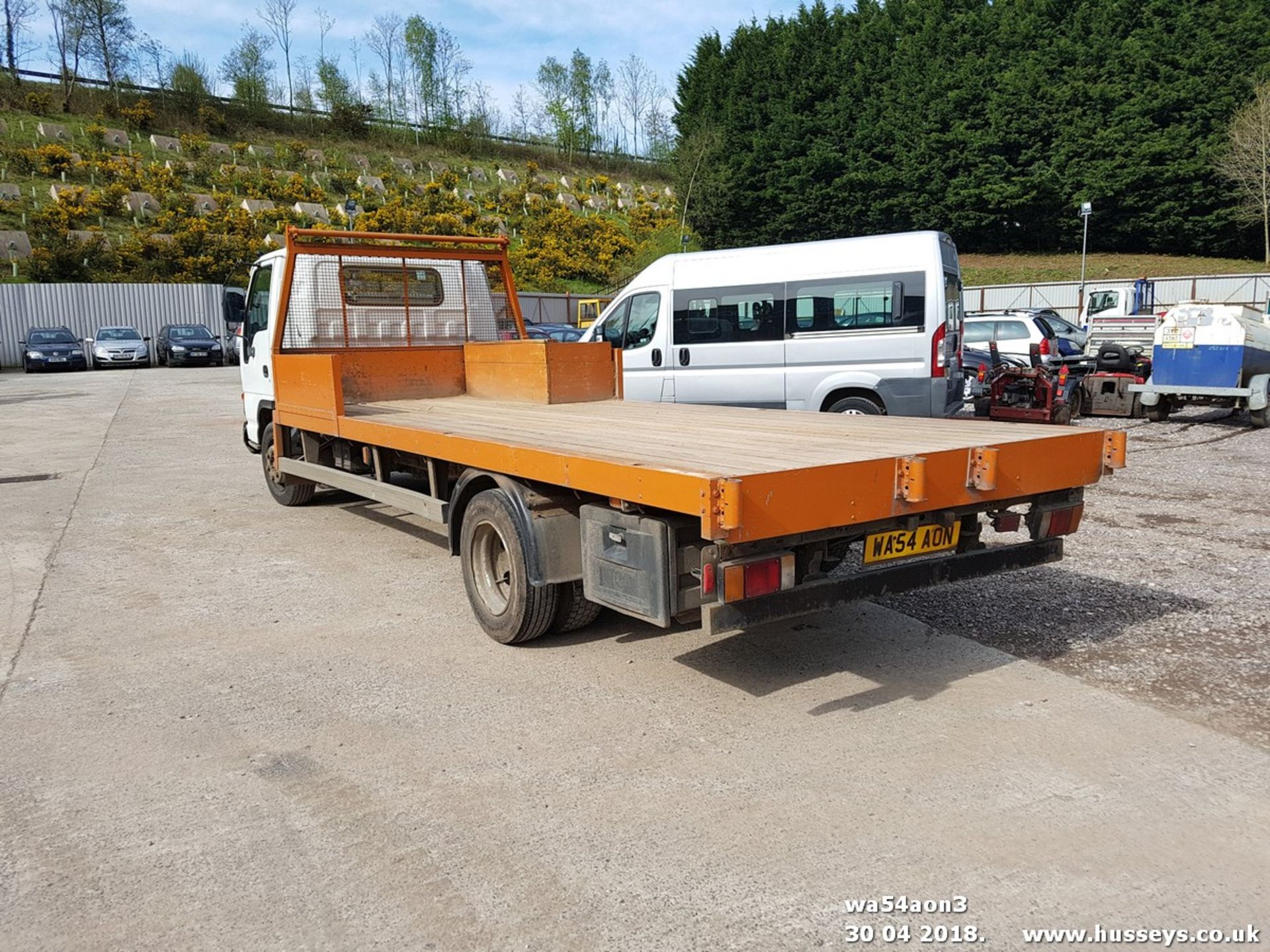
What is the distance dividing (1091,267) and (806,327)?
4054 centimetres

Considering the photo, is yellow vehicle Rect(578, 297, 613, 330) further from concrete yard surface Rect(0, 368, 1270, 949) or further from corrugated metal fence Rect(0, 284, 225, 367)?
concrete yard surface Rect(0, 368, 1270, 949)

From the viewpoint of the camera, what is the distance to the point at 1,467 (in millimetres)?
11477

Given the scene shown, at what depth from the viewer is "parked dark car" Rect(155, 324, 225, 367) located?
104 ft

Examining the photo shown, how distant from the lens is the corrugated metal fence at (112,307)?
112 ft

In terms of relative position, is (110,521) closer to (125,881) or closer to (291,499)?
(291,499)

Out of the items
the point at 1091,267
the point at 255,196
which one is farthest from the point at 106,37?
the point at 1091,267

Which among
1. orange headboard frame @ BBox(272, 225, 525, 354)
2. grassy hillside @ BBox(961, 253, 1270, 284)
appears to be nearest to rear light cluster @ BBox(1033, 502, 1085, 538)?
orange headboard frame @ BBox(272, 225, 525, 354)

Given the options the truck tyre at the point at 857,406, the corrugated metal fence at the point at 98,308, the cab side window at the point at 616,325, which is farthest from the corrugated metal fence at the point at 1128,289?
the corrugated metal fence at the point at 98,308

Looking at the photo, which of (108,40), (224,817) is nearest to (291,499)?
(224,817)

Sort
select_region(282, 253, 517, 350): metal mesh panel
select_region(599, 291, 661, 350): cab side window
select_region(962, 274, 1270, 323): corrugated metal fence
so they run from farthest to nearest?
select_region(962, 274, 1270, 323): corrugated metal fence < select_region(599, 291, 661, 350): cab side window < select_region(282, 253, 517, 350): metal mesh panel

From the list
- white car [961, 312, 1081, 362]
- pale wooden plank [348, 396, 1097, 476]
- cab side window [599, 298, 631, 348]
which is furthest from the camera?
white car [961, 312, 1081, 362]

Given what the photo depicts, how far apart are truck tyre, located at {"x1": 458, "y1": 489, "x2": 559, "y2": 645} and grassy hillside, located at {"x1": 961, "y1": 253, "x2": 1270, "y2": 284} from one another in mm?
42447

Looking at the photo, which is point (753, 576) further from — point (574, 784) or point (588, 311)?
point (588, 311)

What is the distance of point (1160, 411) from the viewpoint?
14.4 meters
